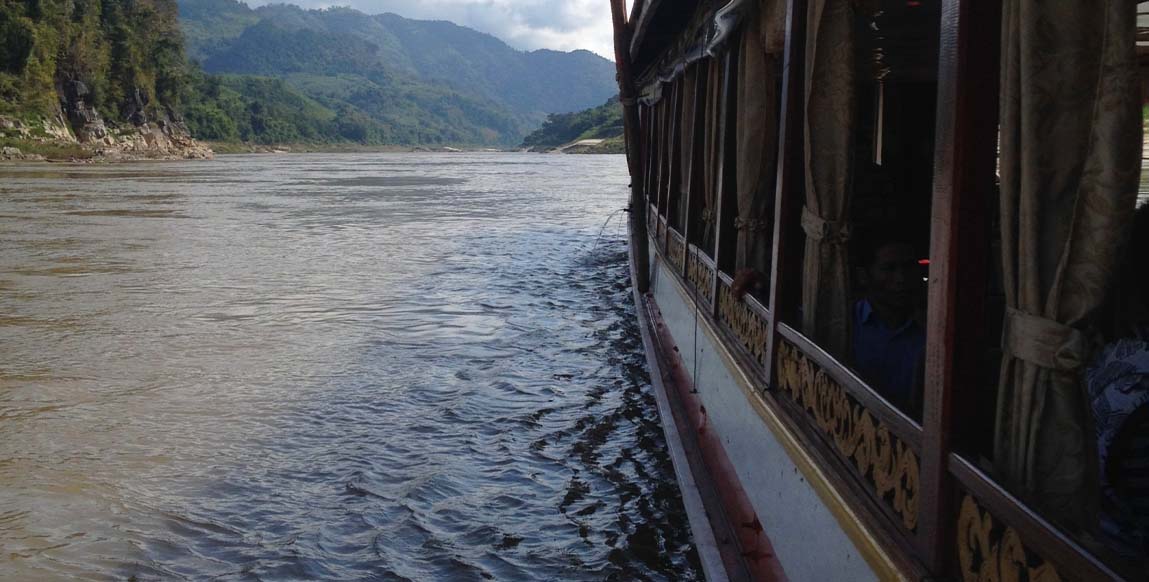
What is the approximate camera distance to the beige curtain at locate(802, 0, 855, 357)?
3.08m

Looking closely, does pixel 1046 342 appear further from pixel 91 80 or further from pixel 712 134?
pixel 91 80

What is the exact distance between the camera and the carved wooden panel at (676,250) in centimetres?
725

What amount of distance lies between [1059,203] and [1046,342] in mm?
257

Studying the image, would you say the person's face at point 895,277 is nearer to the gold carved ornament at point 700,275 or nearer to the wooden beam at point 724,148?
the wooden beam at point 724,148

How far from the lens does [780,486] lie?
338 cm

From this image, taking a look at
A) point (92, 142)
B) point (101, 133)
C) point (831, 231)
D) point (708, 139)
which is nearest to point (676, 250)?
point (708, 139)

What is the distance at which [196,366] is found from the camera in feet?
30.1

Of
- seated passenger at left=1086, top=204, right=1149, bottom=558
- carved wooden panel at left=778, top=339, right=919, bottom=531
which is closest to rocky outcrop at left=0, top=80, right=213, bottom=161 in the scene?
carved wooden panel at left=778, top=339, right=919, bottom=531

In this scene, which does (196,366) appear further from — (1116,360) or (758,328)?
(1116,360)

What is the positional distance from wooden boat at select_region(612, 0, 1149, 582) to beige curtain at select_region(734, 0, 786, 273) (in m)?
0.01

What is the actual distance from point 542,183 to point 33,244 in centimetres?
3460

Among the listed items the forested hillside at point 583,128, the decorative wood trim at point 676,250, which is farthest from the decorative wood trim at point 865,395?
the forested hillside at point 583,128

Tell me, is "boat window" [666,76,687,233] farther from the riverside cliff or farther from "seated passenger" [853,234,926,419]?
the riverside cliff

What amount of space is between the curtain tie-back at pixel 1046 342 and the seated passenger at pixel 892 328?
5.59 feet
